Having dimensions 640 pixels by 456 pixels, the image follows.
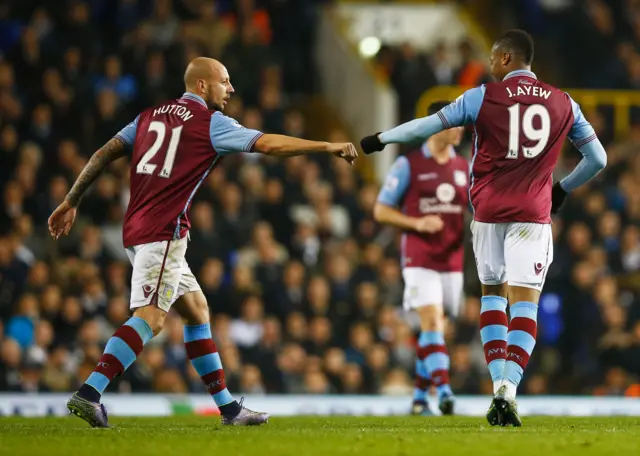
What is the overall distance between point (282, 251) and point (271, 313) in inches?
47.2

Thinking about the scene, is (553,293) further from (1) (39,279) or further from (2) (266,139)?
(2) (266,139)

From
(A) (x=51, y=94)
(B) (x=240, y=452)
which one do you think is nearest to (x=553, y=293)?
(A) (x=51, y=94)

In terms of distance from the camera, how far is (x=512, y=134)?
8.89 metres

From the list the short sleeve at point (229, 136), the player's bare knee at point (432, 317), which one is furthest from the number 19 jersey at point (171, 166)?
the player's bare knee at point (432, 317)

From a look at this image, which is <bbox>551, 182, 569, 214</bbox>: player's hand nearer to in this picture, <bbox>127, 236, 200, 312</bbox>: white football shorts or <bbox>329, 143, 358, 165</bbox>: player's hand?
<bbox>329, 143, 358, 165</bbox>: player's hand

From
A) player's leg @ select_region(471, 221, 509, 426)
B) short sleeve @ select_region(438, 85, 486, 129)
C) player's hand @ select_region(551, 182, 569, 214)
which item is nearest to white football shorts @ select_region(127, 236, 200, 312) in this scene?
short sleeve @ select_region(438, 85, 486, 129)

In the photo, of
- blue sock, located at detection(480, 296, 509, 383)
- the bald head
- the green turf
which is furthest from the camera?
blue sock, located at detection(480, 296, 509, 383)

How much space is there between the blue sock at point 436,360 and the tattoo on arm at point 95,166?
3937mm

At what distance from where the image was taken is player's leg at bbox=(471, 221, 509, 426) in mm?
9125

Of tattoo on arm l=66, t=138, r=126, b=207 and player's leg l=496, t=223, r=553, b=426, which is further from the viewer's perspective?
tattoo on arm l=66, t=138, r=126, b=207

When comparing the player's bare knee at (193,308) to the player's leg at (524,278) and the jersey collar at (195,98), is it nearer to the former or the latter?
the jersey collar at (195,98)

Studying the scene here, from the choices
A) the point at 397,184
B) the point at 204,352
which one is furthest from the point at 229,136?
the point at 397,184

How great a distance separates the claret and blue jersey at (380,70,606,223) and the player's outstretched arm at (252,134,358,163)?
1.66 ft

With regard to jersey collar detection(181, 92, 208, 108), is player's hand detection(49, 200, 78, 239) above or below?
below
